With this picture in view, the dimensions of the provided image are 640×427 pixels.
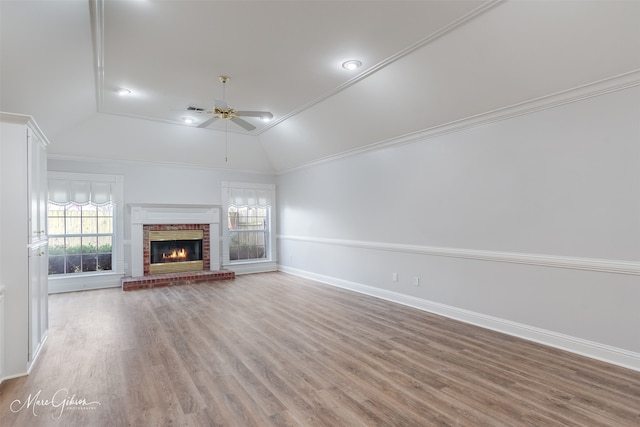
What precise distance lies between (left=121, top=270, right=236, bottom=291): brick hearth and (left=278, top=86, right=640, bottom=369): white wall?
3.15 metres

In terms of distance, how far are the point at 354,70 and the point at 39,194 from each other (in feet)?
12.0

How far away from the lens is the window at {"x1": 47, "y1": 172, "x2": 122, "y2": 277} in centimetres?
622

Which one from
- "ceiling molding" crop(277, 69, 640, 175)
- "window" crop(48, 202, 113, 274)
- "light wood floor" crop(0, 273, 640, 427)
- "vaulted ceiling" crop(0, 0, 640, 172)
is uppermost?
"vaulted ceiling" crop(0, 0, 640, 172)

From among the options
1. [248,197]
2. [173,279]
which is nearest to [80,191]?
[173,279]

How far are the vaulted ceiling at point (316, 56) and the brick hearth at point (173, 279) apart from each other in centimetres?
292

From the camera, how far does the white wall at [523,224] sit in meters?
3.04

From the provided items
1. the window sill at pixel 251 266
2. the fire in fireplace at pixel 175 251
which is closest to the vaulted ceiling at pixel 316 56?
the fire in fireplace at pixel 175 251

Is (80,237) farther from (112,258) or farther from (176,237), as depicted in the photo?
(176,237)

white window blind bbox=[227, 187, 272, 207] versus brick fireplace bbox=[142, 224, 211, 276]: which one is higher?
white window blind bbox=[227, 187, 272, 207]

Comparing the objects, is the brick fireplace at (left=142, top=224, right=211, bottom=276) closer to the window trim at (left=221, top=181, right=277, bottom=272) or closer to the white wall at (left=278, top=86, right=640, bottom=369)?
the window trim at (left=221, top=181, right=277, bottom=272)

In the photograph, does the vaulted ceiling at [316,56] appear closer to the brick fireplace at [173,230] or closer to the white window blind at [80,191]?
the white window blind at [80,191]

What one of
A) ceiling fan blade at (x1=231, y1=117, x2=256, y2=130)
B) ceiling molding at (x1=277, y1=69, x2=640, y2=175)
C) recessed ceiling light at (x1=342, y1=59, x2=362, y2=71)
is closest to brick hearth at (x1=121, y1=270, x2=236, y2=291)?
ceiling fan blade at (x1=231, y1=117, x2=256, y2=130)

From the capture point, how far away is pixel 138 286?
639 cm

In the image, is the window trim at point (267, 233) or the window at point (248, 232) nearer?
the window trim at point (267, 233)
